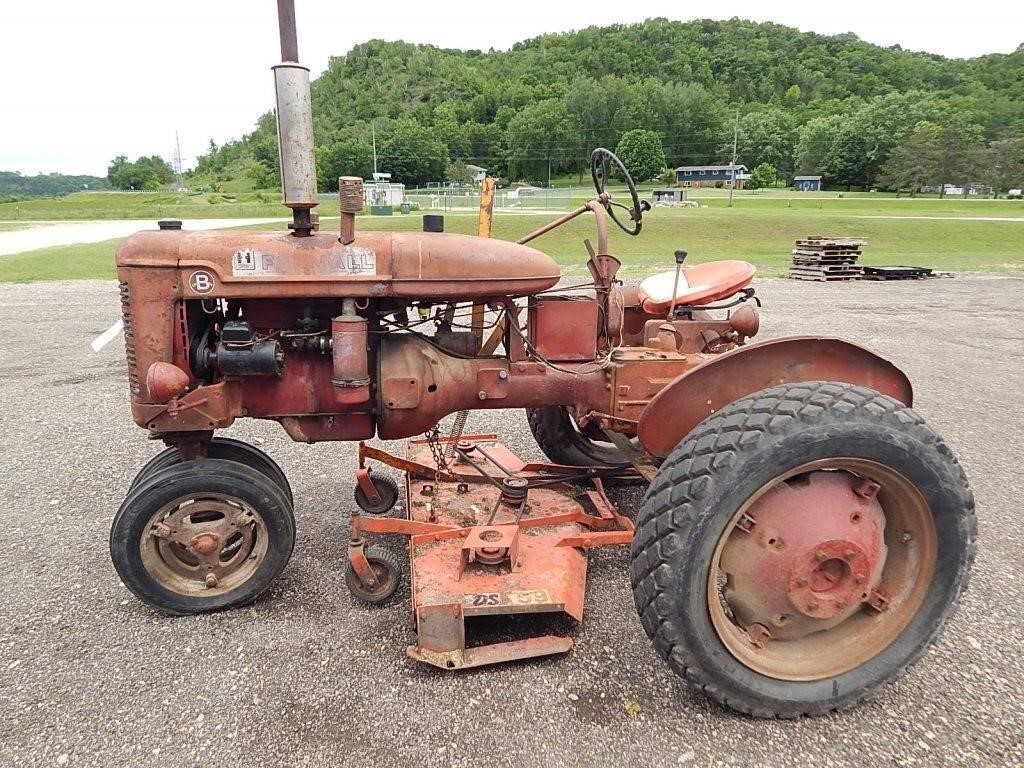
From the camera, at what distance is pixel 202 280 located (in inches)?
104

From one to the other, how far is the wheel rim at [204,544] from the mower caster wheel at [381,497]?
2.84ft

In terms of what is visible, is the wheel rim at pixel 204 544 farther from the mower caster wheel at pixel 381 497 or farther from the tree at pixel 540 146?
the tree at pixel 540 146

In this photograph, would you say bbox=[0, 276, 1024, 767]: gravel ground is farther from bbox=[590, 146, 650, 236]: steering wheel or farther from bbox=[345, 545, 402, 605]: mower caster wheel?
bbox=[590, 146, 650, 236]: steering wheel

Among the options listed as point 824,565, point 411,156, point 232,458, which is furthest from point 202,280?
point 411,156

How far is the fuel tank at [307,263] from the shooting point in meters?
2.64

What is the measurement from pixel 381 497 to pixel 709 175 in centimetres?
8840

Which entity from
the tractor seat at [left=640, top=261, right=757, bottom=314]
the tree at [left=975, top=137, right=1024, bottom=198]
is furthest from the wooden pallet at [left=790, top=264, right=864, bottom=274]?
the tree at [left=975, top=137, right=1024, bottom=198]

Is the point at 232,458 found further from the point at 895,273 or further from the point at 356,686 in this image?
the point at 895,273

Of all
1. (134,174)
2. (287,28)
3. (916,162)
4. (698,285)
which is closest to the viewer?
(287,28)

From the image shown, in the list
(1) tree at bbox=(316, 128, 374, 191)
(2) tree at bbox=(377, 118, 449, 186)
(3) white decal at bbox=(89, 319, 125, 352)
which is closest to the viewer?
(3) white decal at bbox=(89, 319, 125, 352)

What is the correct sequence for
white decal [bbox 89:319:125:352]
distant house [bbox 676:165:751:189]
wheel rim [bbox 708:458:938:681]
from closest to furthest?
wheel rim [bbox 708:458:938:681]
white decal [bbox 89:319:125:352]
distant house [bbox 676:165:751:189]

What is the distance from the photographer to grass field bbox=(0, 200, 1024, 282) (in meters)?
15.6

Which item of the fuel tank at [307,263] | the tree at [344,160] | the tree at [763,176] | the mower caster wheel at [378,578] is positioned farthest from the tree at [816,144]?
the mower caster wheel at [378,578]

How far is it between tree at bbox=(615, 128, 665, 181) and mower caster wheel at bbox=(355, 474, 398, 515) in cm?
7828
